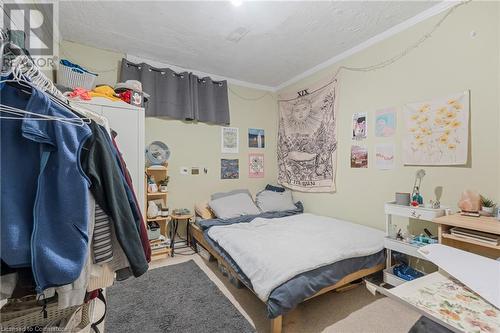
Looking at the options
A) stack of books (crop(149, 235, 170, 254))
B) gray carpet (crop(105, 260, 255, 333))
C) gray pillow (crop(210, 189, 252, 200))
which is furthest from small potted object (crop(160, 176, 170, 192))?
gray carpet (crop(105, 260, 255, 333))

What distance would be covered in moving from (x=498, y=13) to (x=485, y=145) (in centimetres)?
104

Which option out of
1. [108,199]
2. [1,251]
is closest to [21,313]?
[1,251]

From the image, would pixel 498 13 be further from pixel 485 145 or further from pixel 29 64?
pixel 29 64

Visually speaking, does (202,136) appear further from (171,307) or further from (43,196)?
(43,196)

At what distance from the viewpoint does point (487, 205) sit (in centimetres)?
172

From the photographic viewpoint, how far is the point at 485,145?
1794 millimetres

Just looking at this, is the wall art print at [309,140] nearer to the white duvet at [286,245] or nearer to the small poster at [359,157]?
the small poster at [359,157]

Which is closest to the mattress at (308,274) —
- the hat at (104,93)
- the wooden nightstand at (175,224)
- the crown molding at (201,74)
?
the wooden nightstand at (175,224)

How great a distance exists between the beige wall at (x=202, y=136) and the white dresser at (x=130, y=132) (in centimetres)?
70

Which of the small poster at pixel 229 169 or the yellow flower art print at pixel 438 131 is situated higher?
the yellow flower art print at pixel 438 131

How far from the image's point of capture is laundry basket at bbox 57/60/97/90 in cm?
223

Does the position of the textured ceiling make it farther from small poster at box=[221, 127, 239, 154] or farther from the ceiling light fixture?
small poster at box=[221, 127, 239, 154]

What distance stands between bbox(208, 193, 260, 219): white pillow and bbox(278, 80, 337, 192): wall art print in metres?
0.87

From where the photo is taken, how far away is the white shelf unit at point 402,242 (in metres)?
1.80
